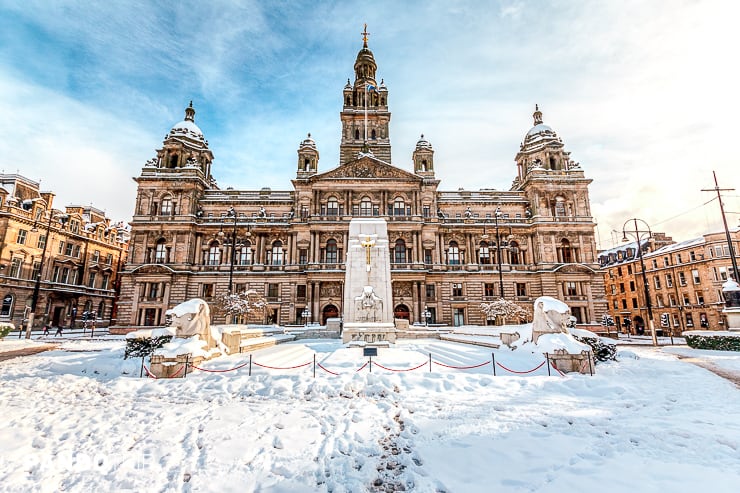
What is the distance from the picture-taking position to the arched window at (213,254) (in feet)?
136

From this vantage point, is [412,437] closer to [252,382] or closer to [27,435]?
[252,382]

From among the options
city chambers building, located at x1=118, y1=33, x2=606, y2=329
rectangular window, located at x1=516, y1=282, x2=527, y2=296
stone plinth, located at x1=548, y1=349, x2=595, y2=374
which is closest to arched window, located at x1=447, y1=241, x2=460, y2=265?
city chambers building, located at x1=118, y1=33, x2=606, y2=329

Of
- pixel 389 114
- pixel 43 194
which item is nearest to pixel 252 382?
pixel 389 114

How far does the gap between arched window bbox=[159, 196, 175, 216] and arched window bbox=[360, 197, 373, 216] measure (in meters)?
22.5

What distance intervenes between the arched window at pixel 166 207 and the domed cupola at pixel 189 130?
8419 millimetres

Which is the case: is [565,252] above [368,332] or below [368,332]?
above

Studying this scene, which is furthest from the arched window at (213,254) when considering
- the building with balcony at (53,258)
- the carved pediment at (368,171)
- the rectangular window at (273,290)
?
the carved pediment at (368,171)

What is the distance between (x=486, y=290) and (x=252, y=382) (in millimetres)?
35111

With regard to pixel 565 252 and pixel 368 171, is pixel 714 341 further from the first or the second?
pixel 368 171

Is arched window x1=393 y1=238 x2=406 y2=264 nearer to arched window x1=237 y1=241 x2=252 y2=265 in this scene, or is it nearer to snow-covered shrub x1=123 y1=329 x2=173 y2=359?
arched window x1=237 y1=241 x2=252 y2=265

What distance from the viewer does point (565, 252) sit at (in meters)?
41.8

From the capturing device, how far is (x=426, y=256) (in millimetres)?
41094

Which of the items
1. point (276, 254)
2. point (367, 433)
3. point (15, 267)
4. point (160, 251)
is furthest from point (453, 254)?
point (15, 267)

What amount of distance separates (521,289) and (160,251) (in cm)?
4213
